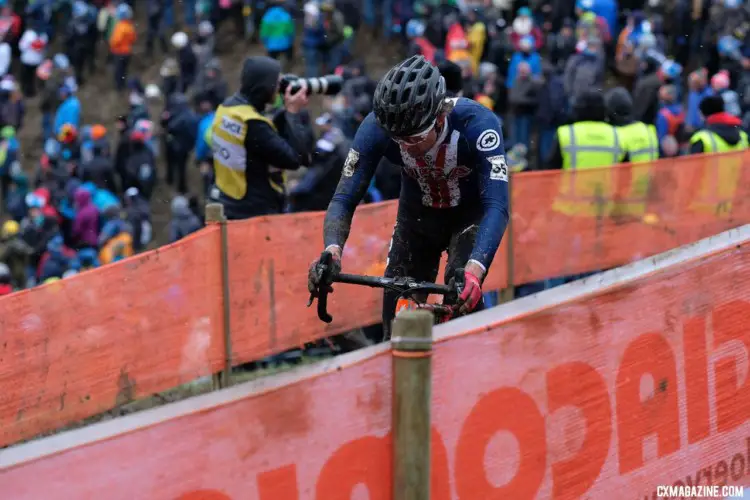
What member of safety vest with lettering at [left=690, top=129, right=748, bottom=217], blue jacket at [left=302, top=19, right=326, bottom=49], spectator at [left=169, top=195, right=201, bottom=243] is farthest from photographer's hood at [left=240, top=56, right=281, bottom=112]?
blue jacket at [left=302, top=19, right=326, bottom=49]

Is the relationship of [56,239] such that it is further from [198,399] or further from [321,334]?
[198,399]

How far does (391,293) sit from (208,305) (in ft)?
7.48

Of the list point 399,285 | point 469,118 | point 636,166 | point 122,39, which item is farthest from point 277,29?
point 399,285

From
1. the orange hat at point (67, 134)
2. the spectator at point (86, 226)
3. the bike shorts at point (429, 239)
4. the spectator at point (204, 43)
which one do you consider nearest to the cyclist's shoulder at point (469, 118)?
the bike shorts at point (429, 239)

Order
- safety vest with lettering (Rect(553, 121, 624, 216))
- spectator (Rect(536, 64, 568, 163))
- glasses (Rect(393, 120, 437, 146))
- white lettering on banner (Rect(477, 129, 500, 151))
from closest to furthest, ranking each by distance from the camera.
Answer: glasses (Rect(393, 120, 437, 146))
white lettering on banner (Rect(477, 129, 500, 151))
safety vest with lettering (Rect(553, 121, 624, 216))
spectator (Rect(536, 64, 568, 163))

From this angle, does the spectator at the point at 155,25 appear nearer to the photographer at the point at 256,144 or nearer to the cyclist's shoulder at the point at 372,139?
the photographer at the point at 256,144

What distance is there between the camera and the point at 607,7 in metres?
19.0

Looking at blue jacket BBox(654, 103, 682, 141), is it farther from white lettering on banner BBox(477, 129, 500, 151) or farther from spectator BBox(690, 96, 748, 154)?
white lettering on banner BBox(477, 129, 500, 151)

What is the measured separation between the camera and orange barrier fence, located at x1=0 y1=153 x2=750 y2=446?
7395mm

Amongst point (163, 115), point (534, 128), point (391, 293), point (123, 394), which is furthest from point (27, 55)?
point (391, 293)

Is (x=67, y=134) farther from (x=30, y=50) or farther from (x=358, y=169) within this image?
(x=358, y=169)

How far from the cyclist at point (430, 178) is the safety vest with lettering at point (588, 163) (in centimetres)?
387

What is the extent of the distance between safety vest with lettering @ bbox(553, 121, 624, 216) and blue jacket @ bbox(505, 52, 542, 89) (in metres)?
6.87

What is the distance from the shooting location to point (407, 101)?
229 inches
